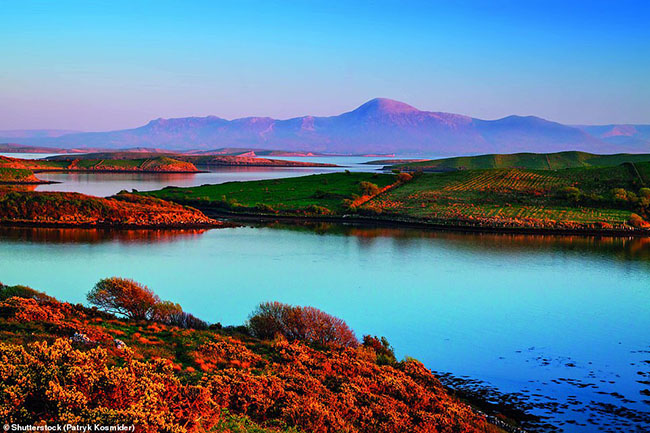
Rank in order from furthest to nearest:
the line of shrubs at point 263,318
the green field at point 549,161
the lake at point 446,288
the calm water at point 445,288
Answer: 1. the green field at point 549,161
2. the line of shrubs at point 263,318
3. the calm water at point 445,288
4. the lake at point 446,288

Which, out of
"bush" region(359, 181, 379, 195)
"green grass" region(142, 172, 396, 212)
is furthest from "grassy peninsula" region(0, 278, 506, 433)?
"bush" region(359, 181, 379, 195)

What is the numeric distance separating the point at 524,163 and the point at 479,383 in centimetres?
14275

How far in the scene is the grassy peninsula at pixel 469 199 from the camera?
222ft

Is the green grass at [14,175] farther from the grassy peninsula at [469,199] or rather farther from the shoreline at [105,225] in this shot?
the shoreline at [105,225]

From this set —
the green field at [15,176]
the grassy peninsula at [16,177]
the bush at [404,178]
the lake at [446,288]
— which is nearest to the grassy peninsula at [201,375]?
the lake at [446,288]

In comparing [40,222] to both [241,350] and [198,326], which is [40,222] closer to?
[198,326]

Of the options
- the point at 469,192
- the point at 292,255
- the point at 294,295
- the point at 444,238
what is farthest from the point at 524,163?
the point at 294,295

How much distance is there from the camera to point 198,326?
75.5 feet

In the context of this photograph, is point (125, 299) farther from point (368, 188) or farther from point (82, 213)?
point (368, 188)

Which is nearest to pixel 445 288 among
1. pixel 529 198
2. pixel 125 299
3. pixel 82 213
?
pixel 125 299

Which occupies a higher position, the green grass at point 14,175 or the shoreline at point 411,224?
the green grass at point 14,175

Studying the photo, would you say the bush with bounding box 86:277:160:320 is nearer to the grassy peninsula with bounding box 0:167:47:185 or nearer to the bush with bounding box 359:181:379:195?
the bush with bounding box 359:181:379:195

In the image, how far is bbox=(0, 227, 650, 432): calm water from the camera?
21.4 metres

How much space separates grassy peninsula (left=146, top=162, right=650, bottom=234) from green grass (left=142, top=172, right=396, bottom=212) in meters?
0.16
